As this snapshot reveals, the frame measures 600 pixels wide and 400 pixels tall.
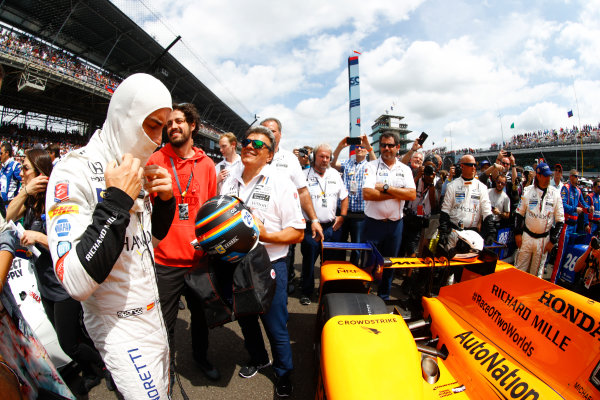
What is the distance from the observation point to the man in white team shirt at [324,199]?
383 centimetres

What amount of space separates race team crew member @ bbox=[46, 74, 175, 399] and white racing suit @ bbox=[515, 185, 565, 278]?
16.8 feet

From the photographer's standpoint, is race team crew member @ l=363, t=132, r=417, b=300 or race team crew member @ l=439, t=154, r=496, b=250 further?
race team crew member @ l=439, t=154, r=496, b=250

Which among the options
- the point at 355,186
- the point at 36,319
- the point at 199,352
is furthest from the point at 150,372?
the point at 355,186

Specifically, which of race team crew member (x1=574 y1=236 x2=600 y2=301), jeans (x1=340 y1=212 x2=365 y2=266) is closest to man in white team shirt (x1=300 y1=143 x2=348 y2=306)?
jeans (x1=340 y1=212 x2=365 y2=266)

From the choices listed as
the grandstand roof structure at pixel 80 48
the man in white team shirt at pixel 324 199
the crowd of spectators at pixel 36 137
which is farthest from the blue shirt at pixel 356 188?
the crowd of spectators at pixel 36 137

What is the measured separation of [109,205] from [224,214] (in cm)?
70

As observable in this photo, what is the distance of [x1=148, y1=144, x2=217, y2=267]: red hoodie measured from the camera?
83.0 inches

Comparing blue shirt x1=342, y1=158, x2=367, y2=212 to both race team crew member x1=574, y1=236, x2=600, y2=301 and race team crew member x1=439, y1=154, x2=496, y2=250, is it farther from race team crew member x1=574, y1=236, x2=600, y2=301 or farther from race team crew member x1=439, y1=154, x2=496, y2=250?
race team crew member x1=574, y1=236, x2=600, y2=301

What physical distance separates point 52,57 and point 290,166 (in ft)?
72.5

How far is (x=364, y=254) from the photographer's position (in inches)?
106

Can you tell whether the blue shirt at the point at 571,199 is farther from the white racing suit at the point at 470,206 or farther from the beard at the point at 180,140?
the beard at the point at 180,140

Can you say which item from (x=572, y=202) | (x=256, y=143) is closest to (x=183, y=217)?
(x=256, y=143)

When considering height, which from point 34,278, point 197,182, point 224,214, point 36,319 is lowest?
point 36,319

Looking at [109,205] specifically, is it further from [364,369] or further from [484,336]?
[484,336]
